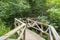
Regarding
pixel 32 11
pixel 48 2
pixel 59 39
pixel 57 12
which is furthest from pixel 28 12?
pixel 59 39

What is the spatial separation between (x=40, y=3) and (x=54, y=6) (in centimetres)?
173

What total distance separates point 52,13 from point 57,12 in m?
0.47

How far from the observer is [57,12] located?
322 inches

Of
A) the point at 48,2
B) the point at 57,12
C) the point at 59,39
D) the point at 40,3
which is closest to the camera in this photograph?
the point at 59,39

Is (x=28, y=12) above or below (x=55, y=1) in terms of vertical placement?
below

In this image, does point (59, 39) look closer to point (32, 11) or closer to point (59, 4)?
point (59, 4)

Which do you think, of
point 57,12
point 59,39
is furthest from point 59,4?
point 59,39

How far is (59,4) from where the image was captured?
8.95 meters

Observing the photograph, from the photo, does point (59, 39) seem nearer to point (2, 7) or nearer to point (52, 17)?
point (2, 7)

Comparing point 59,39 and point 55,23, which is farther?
point 55,23

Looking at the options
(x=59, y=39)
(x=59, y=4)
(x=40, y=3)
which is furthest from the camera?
(x=40, y=3)

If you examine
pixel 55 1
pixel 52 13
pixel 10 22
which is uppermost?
pixel 55 1

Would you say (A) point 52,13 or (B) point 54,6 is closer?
(A) point 52,13

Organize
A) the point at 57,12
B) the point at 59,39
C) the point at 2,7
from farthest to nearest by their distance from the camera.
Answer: the point at 57,12 → the point at 2,7 → the point at 59,39
